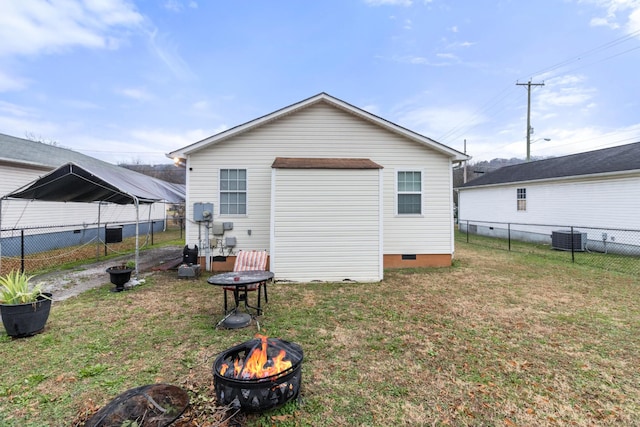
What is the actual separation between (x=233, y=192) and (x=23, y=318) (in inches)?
188

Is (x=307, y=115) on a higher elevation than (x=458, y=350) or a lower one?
higher

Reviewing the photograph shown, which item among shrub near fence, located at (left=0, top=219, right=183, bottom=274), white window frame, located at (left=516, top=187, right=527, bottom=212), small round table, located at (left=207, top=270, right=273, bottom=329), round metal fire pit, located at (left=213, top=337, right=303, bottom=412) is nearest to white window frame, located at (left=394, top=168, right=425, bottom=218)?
small round table, located at (left=207, top=270, right=273, bottom=329)

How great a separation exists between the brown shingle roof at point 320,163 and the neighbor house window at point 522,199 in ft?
37.1

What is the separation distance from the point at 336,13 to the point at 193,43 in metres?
5.70

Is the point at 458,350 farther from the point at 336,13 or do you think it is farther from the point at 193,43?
the point at 193,43

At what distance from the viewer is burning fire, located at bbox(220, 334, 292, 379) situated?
2.24 metres

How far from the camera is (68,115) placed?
749 inches

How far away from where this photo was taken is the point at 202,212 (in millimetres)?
7410

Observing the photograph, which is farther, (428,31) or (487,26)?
(428,31)

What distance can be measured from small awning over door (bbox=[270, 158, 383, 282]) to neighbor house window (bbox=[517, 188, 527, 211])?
1191 centimetres

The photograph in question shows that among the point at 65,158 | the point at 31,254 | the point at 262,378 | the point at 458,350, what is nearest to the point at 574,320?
the point at 458,350

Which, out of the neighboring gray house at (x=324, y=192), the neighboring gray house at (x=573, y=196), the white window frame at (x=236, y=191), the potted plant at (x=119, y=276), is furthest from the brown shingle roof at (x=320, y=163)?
the neighboring gray house at (x=573, y=196)

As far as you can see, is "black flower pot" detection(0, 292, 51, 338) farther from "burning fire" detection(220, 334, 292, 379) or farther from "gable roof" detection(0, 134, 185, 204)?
"burning fire" detection(220, 334, 292, 379)

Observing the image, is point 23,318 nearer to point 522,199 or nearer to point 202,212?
point 202,212
